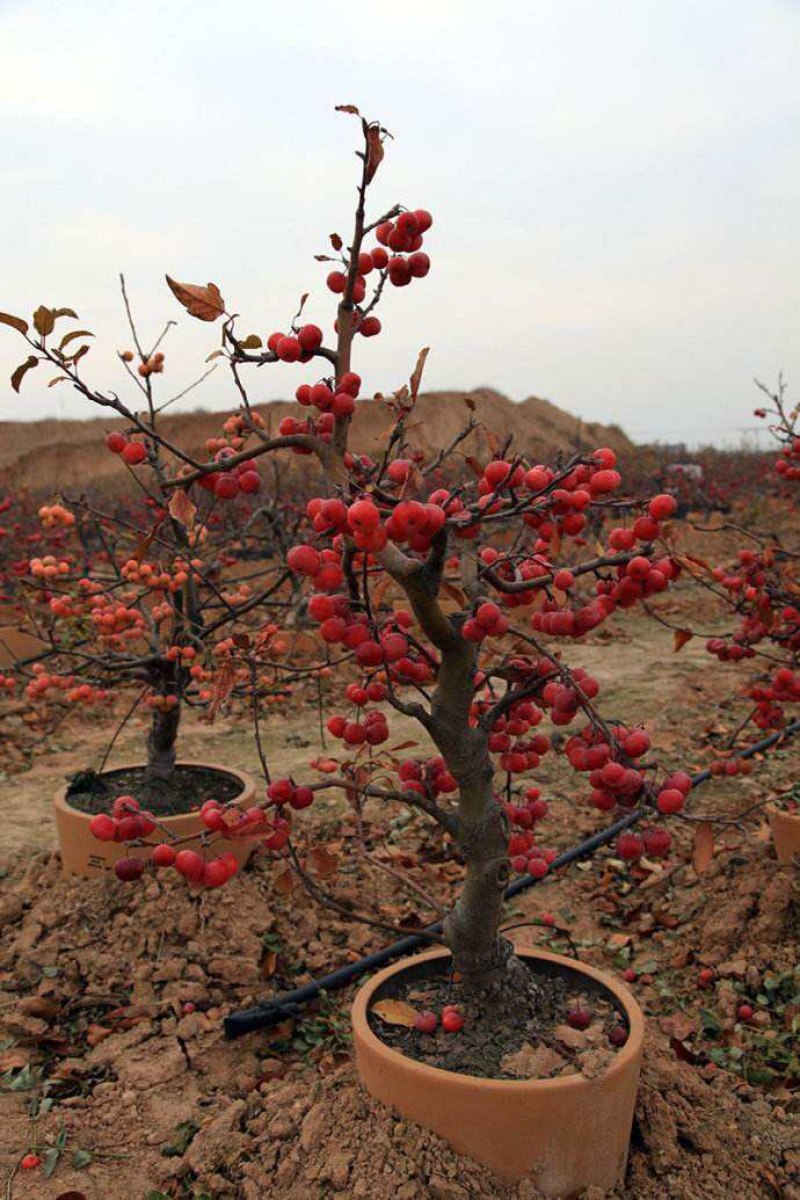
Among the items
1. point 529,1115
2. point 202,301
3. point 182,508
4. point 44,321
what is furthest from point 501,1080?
point 44,321

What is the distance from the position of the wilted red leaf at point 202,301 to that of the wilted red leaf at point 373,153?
0.34m

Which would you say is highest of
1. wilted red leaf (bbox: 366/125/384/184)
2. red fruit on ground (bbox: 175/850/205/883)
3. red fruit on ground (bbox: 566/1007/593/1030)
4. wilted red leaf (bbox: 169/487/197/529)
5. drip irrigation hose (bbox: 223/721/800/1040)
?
wilted red leaf (bbox: 366/125/384/184)

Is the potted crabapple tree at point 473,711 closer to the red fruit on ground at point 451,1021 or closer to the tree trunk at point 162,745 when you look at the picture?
the red fruit on ground at point 451,1021

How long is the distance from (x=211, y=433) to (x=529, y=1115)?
3721 cm

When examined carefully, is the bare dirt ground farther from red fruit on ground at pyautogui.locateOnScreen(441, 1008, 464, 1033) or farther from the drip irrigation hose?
red fruit on ground at pyautogui.locateOnScreen(441, 1008, 464, 1033)

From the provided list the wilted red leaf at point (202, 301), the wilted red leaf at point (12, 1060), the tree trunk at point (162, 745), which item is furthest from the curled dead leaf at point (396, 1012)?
the tree trunk at point (162, 745)

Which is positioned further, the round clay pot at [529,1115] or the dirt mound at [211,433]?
the dirt mound at [211,433]

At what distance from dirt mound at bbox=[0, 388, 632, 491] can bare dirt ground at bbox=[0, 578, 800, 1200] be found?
27.9 meters

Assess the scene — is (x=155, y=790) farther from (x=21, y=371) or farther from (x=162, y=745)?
(x=21, y=371)

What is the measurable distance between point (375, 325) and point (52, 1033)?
239 centimetres

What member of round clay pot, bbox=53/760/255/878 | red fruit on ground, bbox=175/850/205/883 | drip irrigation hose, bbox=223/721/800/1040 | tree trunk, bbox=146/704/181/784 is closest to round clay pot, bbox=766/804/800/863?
drip irrigation hose, bbox=223/721/800/1040

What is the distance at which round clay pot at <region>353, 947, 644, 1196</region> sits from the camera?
1856 millimetres

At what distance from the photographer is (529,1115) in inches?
73.0

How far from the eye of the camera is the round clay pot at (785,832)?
3464 mm
